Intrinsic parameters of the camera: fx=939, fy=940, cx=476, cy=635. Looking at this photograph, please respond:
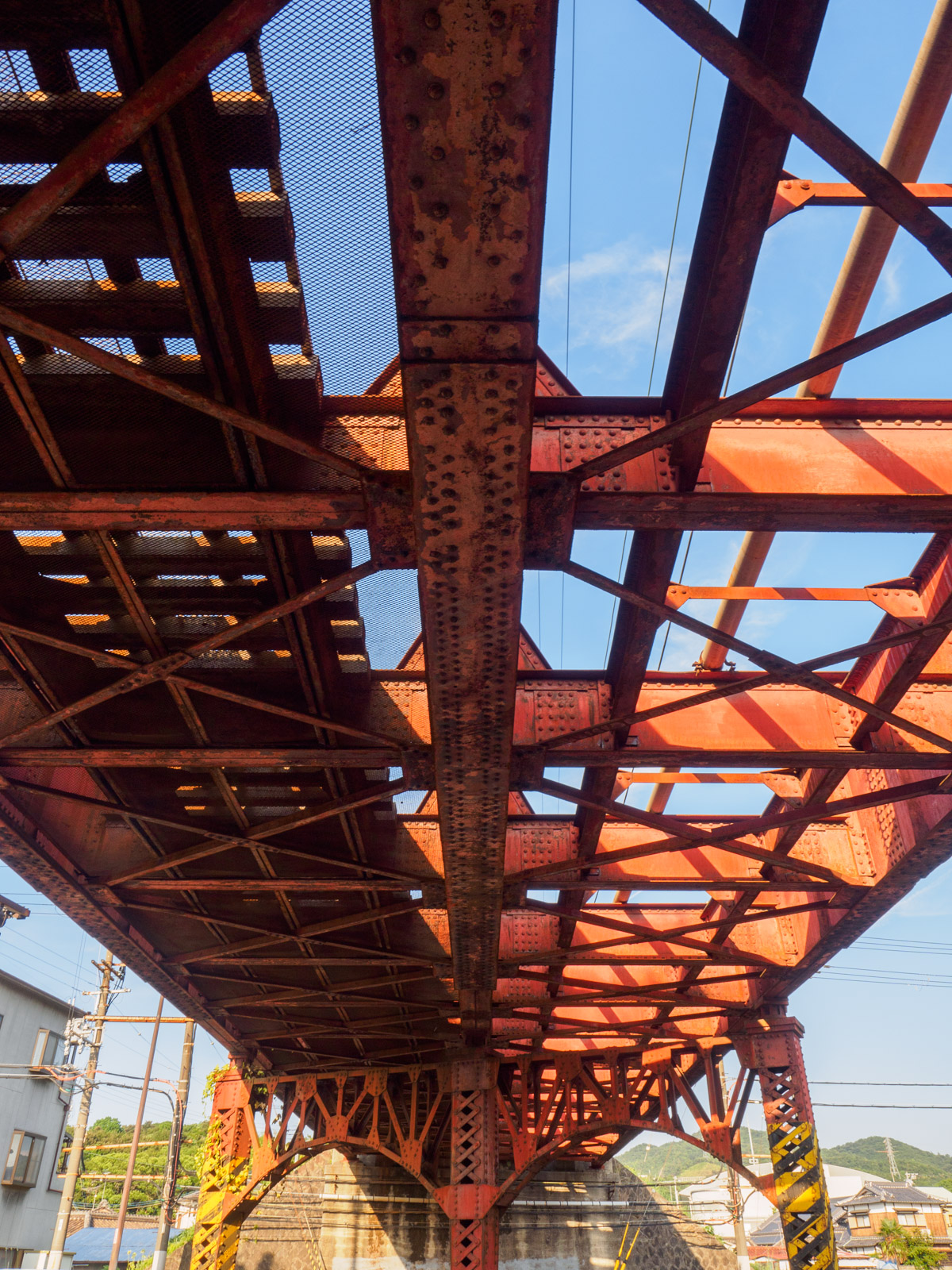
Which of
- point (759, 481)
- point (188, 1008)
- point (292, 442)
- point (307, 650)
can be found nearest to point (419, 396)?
point (292, 442)

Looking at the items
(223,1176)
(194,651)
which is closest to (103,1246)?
(223,1176)

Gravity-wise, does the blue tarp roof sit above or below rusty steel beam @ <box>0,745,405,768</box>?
below

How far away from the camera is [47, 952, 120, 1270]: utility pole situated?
24.9 metres

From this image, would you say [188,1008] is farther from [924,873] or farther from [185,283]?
[185,283]

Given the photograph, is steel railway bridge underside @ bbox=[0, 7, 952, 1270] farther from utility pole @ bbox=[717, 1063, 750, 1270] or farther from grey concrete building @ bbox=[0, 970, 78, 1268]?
grey concrete building @ bbox=[0, 970, 78, 1268]

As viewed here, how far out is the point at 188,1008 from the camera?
16344 millimetres

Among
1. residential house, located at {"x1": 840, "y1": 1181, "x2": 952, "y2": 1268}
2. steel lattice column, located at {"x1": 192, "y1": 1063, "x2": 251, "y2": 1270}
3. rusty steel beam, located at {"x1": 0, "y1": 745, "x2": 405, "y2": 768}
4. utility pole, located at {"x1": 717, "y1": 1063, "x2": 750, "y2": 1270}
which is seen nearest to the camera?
rusty steel beam, located at {"x1": 0, "y1": 745, "x2": 405, "y2": 768}

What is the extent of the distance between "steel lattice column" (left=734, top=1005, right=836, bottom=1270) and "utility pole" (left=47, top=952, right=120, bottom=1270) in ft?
51.8

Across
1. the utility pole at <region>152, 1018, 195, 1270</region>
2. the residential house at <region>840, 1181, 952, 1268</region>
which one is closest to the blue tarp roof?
the utility pole at <region>152, 1018, 195, 1270</region>

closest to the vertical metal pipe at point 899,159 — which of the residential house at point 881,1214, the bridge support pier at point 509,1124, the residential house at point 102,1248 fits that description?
the bridge support pier at point 509,1124

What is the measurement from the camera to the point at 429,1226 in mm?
27641

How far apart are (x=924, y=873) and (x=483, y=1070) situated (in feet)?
31.4

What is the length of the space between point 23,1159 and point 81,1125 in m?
15.4

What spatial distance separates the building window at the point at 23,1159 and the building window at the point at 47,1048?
2.83 meters
